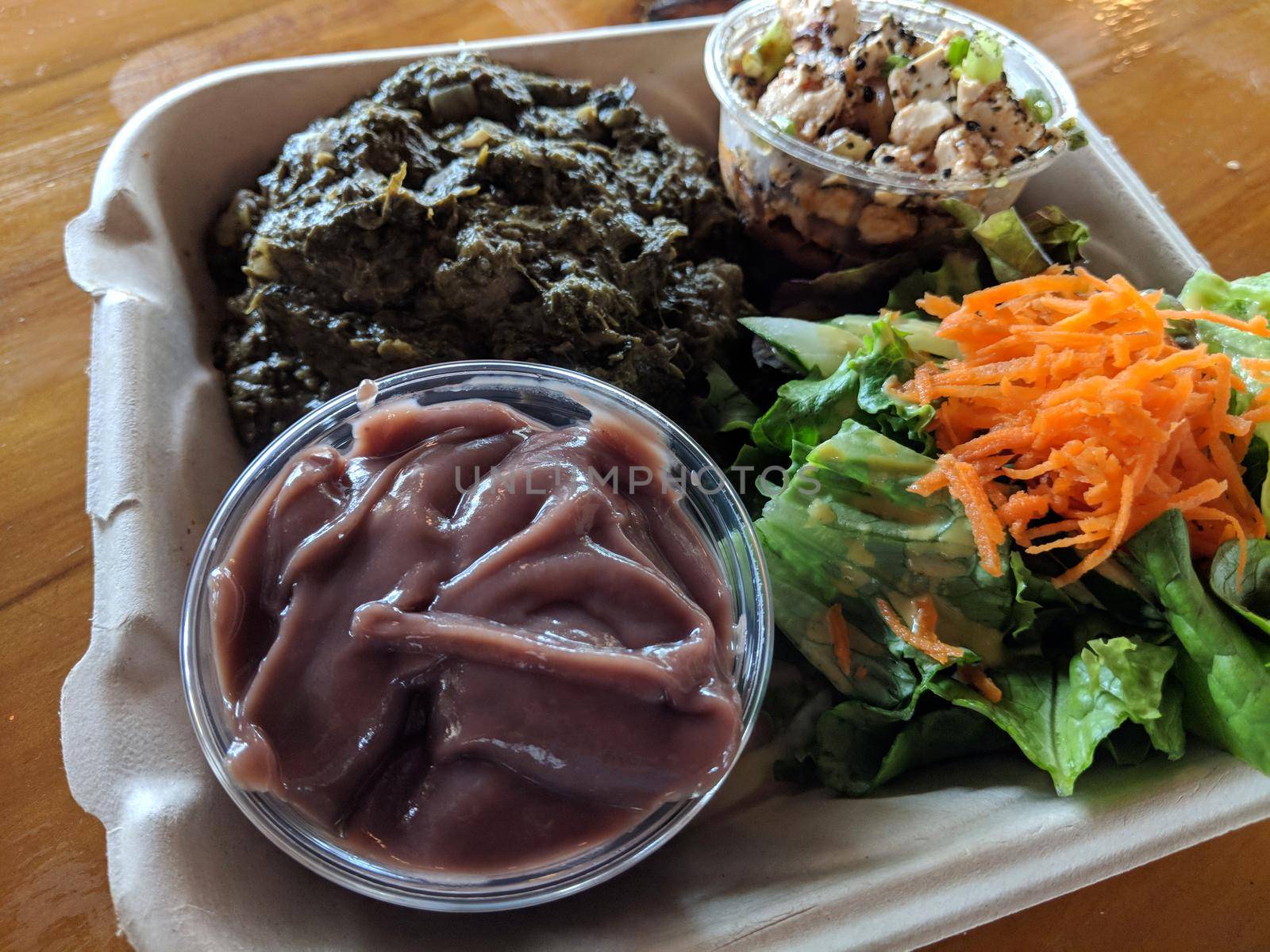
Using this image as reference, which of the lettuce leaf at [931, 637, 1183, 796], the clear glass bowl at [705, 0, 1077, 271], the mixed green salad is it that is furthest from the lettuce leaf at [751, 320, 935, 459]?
the lettuce leaf at [931, 637, 1183, 796]

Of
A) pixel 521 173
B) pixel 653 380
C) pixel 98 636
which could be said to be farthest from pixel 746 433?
pixel 98 636

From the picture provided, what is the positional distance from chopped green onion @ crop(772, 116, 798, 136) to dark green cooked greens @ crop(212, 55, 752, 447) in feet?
0.92

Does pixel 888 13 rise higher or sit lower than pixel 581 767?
higher

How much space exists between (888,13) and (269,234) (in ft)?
4.75

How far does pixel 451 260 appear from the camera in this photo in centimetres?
157

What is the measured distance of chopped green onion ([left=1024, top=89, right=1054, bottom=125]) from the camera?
188 cm

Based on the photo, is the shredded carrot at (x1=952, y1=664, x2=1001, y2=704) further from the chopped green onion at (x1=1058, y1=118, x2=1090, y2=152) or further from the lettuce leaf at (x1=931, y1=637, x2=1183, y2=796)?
the chopped green onion at (x1=1058, y1=118, x2=1090, y2=152)

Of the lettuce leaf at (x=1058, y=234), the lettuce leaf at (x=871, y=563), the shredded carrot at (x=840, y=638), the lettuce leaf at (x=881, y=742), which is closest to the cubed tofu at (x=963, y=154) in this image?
the lettuce leaf at (x=1058, y=234)

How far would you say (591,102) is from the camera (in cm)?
194

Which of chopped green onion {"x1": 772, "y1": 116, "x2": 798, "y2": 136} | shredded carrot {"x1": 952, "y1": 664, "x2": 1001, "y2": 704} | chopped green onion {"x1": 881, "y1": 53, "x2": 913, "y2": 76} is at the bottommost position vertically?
shredded carrot {"x1": 952, "y1": 664, "x2": 1001, "y2": 704}

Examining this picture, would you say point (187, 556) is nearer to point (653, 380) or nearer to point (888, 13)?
point (653, 380)

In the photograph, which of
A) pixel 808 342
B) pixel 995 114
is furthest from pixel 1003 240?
pixel 808 342

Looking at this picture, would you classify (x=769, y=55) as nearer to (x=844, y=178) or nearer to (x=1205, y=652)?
(x=844, y=178)

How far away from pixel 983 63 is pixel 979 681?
1.19 meters
